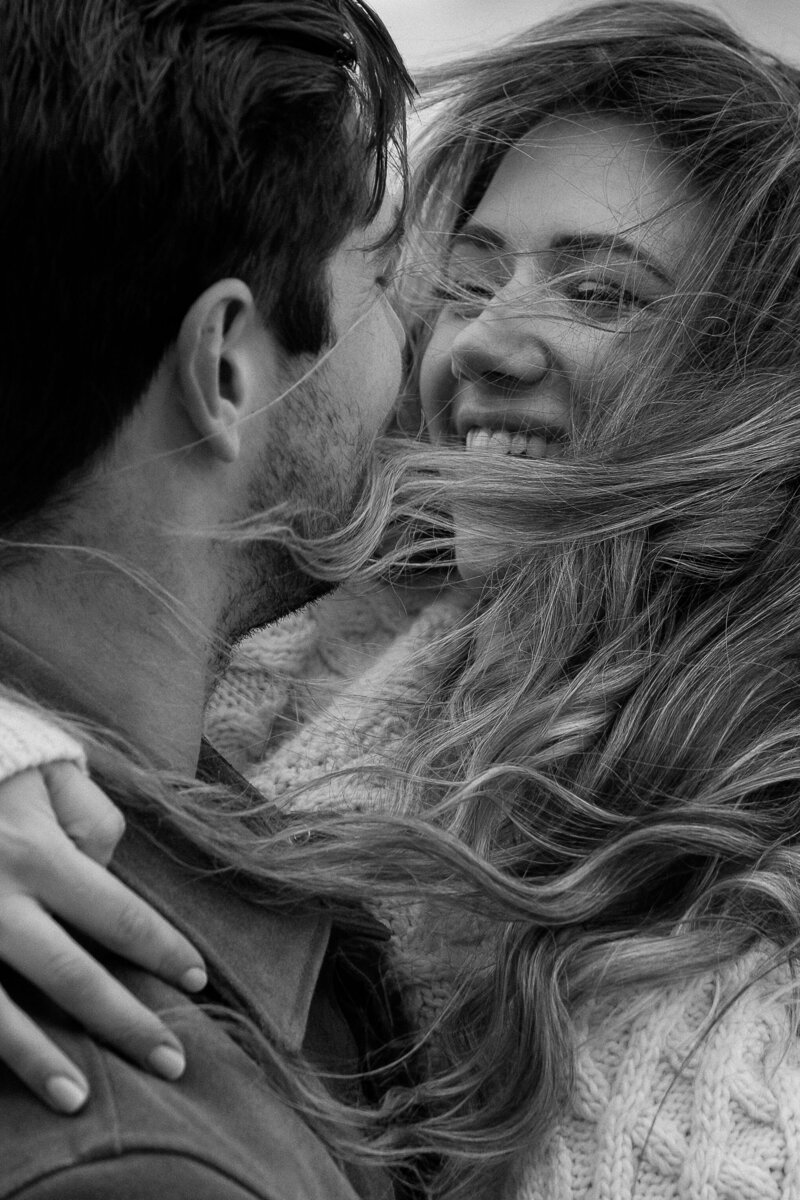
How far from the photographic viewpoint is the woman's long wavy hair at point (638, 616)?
115 centimetres

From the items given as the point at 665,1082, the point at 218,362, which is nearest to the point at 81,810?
the point at 218,362

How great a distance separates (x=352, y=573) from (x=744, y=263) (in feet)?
2.03

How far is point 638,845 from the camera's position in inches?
47.0

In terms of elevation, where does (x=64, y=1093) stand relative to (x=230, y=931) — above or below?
above

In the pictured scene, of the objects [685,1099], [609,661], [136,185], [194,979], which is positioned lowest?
[685,1099]

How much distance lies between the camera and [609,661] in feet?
4.43

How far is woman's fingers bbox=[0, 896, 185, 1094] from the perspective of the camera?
0.77 m

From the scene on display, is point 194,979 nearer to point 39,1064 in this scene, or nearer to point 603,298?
point 39,1064

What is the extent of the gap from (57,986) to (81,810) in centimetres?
12

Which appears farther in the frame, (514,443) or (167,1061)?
(514,443)

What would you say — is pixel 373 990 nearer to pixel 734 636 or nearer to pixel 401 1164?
pixel 401 1164

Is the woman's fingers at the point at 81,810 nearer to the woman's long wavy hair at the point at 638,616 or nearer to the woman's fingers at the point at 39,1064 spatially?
the woman's fingers at the point at 39,1064

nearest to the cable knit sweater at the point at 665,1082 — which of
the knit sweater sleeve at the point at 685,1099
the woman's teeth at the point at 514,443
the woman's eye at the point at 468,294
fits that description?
the knit sweater sleeve at the point at 685,1099

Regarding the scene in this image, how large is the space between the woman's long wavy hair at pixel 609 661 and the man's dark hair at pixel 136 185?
30cm
